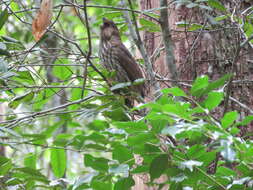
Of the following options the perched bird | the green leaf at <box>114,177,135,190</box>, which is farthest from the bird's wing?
the green leaf at <box>114,177,135,190</box>

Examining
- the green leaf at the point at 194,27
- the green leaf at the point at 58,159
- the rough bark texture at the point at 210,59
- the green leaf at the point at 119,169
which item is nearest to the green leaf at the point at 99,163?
the green leaf at the point at 119,169

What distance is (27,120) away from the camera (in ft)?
7.04

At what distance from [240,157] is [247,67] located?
137 centimetres

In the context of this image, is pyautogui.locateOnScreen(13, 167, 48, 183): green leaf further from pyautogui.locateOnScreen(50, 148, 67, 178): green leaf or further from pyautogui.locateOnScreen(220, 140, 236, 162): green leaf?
pyautogui.locateOnScreen(220, 140, 236, 162): green leaf

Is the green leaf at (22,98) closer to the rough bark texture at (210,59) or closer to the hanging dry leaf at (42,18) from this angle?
the hanging dry leaf at (42,18)

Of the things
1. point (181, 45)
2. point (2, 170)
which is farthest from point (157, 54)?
point (2, 170)

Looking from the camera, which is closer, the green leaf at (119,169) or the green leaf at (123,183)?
the green leaf at (119,169)

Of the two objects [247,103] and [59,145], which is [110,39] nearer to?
[247,103]

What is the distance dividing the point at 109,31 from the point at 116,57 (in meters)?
0.22

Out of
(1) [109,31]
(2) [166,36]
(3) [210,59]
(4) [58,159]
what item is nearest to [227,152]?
(2) [166,36]

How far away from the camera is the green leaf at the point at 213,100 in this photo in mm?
1333

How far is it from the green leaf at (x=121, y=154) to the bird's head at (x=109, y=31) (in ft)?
5.41

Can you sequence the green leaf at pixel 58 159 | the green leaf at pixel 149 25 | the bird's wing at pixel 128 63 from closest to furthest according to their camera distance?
the green leaf at pixel 58 159 → the green leaf at pixel 149 25 → the bird's wing at pixel 128 63

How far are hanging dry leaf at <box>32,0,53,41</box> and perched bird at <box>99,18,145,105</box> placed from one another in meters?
1.17
